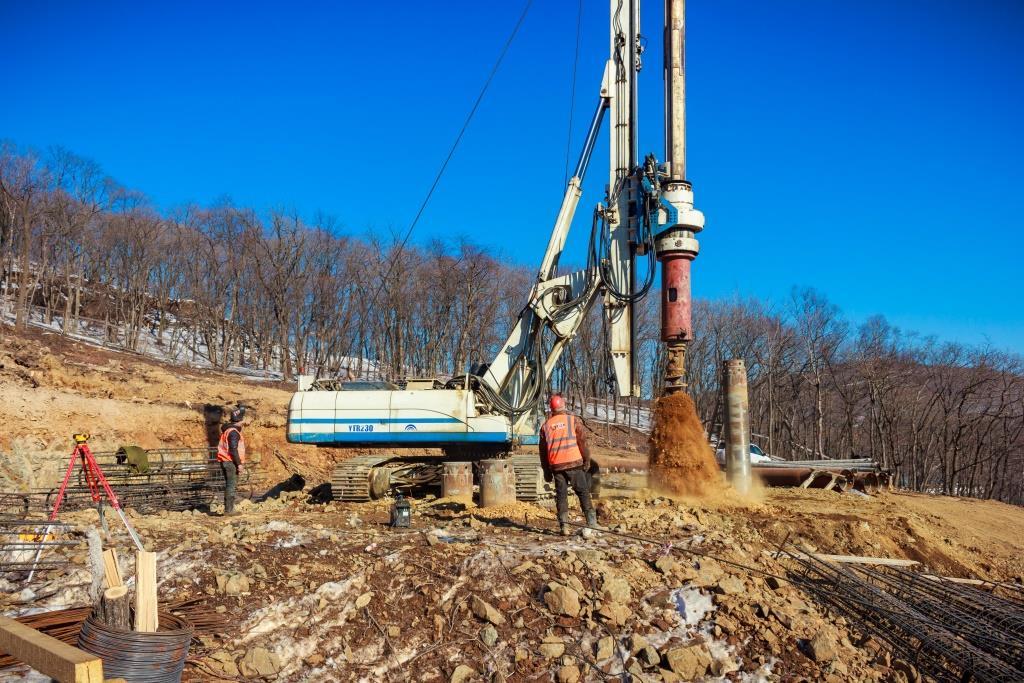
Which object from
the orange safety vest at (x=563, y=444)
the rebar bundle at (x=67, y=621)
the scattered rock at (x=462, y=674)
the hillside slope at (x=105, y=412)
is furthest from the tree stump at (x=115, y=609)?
the hillside slope at (x=105, y=412)

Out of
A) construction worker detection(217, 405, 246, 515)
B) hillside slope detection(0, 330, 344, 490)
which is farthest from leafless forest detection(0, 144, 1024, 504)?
construction worker detection(217, 405, 246, 515)

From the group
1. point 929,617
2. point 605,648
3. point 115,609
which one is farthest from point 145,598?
point 929,617

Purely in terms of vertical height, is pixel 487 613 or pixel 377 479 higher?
pixel 377 479

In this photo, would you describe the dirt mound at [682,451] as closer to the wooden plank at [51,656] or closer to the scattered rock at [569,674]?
the scattered rock at [569,674]

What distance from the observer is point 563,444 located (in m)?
8.56

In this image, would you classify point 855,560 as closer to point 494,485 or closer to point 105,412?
point 494,485

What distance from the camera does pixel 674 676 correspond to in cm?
573

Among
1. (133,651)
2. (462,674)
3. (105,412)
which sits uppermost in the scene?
(105,412)

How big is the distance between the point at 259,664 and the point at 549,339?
25.9ft

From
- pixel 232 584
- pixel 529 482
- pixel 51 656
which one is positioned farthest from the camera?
pixel 529 482

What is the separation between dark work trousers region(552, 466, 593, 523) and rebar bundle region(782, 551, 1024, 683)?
7.52 feet

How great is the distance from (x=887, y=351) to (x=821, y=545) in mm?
36114

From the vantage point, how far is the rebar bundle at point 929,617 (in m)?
5.73

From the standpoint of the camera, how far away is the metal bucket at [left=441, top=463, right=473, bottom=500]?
11852 millimetres
